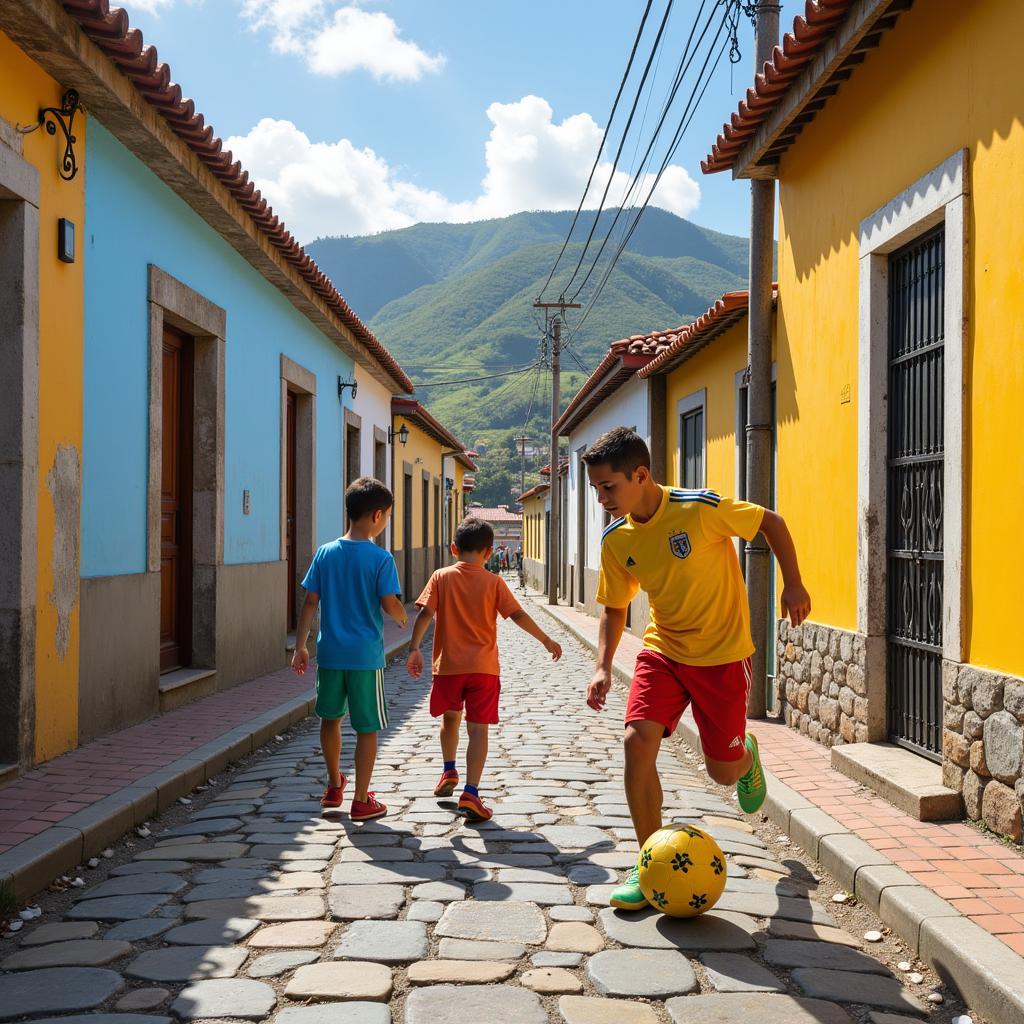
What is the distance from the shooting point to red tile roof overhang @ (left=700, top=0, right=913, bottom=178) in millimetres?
6148

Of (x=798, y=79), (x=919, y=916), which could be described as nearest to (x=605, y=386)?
(x=798, y=79)

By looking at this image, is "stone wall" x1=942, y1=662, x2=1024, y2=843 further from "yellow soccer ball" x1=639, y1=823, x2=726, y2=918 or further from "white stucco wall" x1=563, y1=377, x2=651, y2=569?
"white stucco wall" x1=563, y1=377, x2=651, y2=569

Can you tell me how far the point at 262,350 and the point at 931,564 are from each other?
757cm

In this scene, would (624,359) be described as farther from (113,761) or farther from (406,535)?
(406,535)

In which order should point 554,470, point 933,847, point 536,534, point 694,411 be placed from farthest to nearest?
point 536,534 < point 554,470 < point 694,411 < point 933,847

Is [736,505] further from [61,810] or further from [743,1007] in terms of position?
[61,810]

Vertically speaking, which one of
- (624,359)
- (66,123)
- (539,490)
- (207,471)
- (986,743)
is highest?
(66,123)

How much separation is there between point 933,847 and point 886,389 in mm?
2807

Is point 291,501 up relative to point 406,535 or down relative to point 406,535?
up

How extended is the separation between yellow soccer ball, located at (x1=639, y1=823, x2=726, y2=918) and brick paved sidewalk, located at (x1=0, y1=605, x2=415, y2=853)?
7.92 feet

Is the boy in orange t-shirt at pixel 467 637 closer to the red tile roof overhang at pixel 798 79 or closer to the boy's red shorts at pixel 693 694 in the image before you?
the boy's red shorts at pixel 693 694

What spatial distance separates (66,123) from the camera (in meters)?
6.63

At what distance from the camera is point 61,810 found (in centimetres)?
507

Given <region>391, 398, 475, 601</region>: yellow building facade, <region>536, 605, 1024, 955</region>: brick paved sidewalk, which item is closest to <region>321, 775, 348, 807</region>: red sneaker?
<region>536, 605, 1024, 955</region>: brick paved sidewalk
